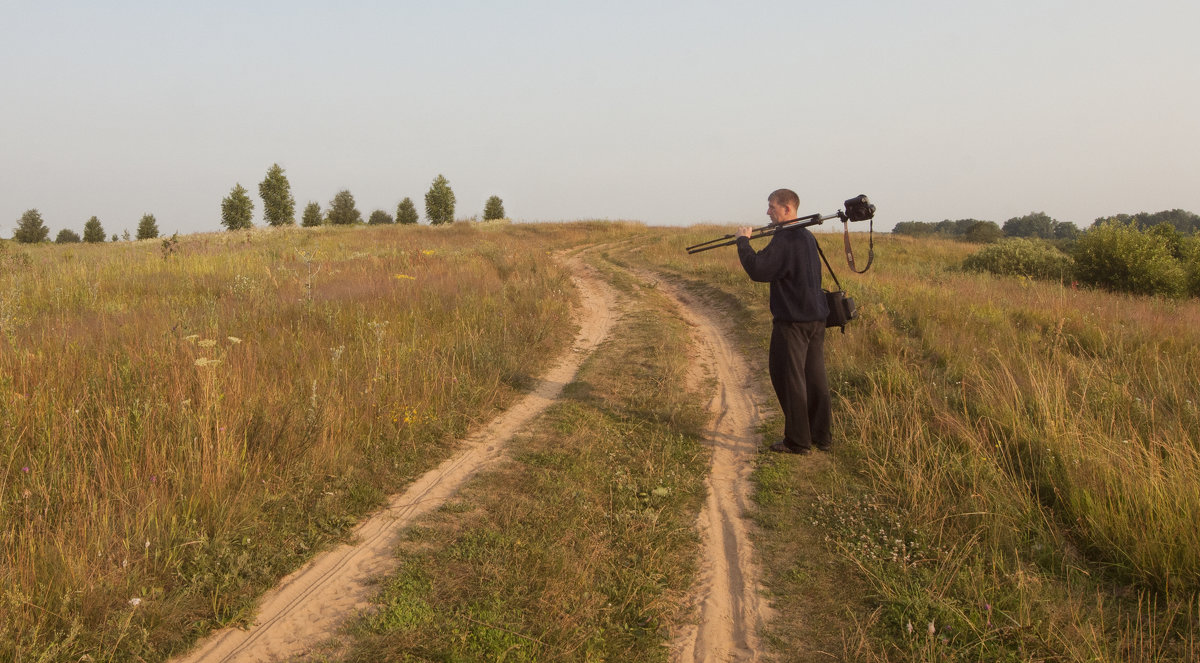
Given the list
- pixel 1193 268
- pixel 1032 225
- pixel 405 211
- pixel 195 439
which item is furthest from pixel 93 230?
pixel 1032 225

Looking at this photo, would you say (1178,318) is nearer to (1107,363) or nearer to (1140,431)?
(1107,363)

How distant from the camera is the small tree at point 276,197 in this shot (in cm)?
4672

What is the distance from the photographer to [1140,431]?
4973 mm

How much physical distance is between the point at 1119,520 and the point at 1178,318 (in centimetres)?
894

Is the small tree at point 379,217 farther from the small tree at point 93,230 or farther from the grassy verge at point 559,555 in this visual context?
the grassy verge at point 559,555

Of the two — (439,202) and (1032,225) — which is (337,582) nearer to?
(439,202)

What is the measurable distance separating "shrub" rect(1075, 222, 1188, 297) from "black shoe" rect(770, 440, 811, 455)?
56.4 feet

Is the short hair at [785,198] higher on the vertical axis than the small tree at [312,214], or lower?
lower

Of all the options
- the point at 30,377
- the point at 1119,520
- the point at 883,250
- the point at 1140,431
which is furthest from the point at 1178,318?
the point at 883,250

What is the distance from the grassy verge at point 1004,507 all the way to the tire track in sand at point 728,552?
6.2 inches

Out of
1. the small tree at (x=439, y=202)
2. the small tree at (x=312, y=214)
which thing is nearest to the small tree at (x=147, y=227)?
the small tree at (x=312, y=214)

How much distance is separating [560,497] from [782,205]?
3.21 meters

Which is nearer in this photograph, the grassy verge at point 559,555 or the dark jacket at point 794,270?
the grassy verge at point 559,555

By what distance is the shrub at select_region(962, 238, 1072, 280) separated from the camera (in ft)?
62.1
